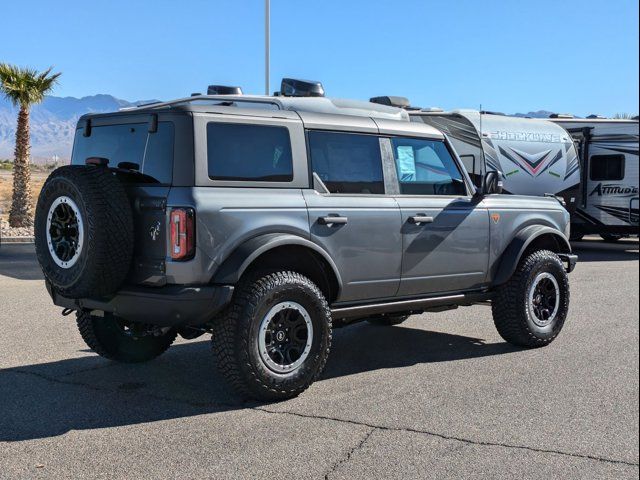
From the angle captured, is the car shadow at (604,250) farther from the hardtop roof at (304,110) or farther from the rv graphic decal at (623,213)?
the hardtop roof at (304,110)

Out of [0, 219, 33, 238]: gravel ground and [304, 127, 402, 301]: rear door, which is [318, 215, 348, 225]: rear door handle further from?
[0, 219, 33, 238]: gravel ground

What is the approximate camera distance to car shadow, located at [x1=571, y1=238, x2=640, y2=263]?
16.7 meters

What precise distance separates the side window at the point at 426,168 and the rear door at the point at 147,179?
203 cm

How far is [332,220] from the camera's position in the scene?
17.7 ft

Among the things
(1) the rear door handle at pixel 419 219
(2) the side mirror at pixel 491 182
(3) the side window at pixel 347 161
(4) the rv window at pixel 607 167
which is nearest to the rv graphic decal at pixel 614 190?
(4) the rv window at pixel 607 167

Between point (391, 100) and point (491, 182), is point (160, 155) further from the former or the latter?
point (391, 100)

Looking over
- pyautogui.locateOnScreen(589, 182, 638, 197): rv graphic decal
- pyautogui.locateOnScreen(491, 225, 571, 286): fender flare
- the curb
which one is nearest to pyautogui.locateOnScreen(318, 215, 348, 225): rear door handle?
pyautogui.locateOnScreen(491, 225, 571, 286): fender flare

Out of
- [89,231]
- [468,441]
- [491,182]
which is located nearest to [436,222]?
[491,182]

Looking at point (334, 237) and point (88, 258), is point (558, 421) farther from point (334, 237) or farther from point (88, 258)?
point (88, 258)

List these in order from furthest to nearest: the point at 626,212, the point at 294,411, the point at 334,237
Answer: the point at 626,212 < the point at 334,237 < the point at 294,411

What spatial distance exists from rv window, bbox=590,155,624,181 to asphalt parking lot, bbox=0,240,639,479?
12.2 m

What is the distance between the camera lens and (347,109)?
6.34 meters

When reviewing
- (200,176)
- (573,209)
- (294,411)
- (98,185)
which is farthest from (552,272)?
(573,209)

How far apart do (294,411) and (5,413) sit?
6.24 ft
